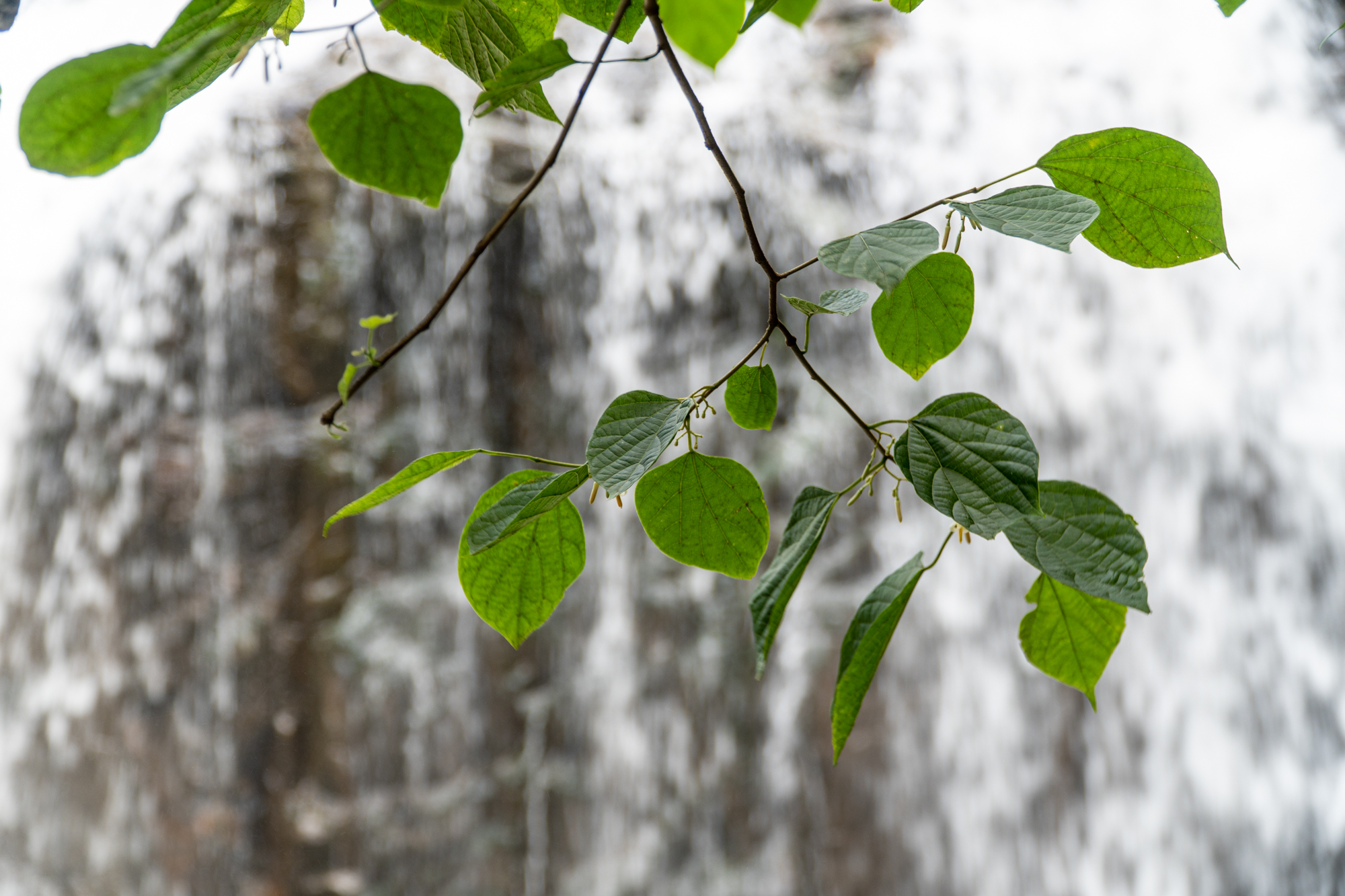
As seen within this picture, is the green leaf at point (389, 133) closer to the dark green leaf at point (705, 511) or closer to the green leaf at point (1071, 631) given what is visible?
the dark green leaf at point (705, 511)

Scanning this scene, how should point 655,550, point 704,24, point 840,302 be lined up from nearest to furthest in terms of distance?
1. point 704,24
2. point 840,302
3. point 655,550

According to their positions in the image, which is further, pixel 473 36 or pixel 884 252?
pixel 473 36

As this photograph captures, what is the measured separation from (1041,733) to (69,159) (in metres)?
2.79

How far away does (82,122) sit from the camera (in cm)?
25

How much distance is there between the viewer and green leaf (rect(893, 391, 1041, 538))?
0.28m

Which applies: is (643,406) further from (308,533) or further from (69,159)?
(308,533)

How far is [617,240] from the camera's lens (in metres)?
3.18

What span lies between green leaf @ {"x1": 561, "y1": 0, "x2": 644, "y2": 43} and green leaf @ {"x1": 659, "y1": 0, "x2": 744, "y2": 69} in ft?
0.40

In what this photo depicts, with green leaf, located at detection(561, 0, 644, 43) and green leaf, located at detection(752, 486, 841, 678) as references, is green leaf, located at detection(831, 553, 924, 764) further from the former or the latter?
green leaf, located at detection(561, 0, 644, 43)

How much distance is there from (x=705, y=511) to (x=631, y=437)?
5cm

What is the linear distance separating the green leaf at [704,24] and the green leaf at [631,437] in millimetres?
101

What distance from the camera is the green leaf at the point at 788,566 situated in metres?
0.33

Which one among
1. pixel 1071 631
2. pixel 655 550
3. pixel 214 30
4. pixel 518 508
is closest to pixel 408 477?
pixel 518 508

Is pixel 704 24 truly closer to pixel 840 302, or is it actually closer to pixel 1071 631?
pixel 840 302
